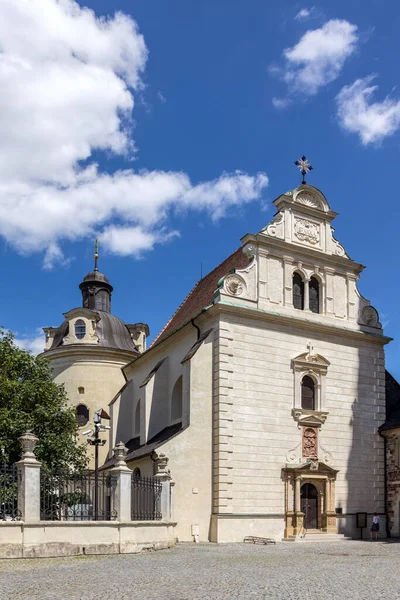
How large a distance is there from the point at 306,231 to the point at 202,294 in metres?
6.74

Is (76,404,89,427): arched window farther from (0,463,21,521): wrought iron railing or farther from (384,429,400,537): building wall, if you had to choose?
(0,463,21,521): wrought iron railing

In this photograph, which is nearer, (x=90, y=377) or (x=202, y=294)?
(x=202, y=294)

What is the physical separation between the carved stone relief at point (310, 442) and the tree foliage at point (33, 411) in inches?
363

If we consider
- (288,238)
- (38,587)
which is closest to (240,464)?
(288,238)

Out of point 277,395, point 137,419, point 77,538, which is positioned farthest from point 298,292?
point 77,538

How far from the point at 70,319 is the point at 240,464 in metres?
19.9

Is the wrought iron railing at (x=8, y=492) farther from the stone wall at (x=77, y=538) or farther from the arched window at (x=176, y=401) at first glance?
the arched window at (x=176, y=401)

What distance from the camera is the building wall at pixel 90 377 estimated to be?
134ft

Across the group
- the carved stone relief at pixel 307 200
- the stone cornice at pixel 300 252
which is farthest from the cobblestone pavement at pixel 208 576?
the carved stone relief at pixel 307 200

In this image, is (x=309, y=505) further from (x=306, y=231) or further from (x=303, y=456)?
(x=306, y=231)

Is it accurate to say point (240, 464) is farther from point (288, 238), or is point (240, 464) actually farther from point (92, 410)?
point (92, 410)

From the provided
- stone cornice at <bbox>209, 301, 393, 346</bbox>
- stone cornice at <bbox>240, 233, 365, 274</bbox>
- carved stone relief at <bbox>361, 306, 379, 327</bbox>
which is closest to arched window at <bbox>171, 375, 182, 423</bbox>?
stone cornice at <bbox>209, 301, 393, 346</bbox>

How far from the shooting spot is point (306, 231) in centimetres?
3105

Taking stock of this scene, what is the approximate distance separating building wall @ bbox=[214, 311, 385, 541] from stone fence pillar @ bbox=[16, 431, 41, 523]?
880 cm
